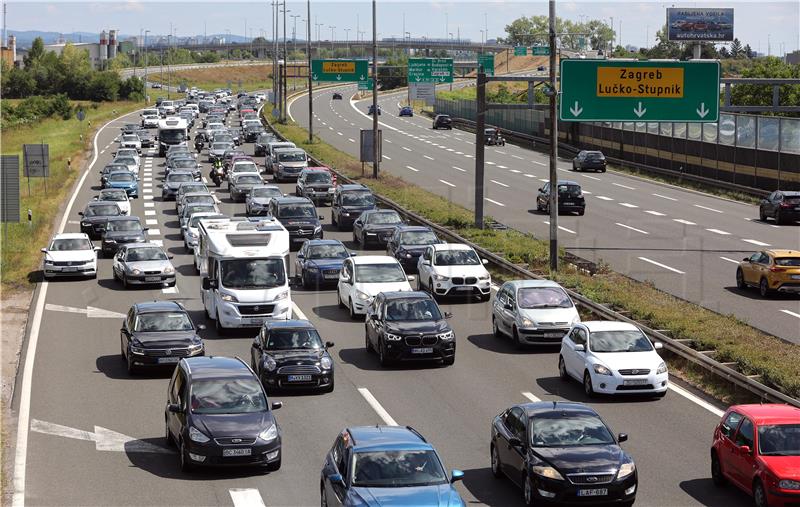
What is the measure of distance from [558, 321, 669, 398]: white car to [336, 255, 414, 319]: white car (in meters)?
9.03

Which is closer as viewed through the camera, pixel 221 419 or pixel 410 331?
pixel 221 419

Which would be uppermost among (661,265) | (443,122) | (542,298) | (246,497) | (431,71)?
(431,71)

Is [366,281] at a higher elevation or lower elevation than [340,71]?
lower

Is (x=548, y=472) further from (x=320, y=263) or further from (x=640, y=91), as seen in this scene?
(x=640, y=91)

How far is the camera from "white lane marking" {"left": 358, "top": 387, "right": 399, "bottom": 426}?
2375 centimetres

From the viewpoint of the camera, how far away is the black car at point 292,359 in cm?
2598

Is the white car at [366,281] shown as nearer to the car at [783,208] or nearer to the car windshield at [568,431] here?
the car windshield at [568,431]

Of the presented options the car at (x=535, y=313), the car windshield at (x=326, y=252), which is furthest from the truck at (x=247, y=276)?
the car windshield at (x=326, y=252)

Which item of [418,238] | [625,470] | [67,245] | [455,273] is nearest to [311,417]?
[625,470]

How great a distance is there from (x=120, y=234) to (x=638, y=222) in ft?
77.4

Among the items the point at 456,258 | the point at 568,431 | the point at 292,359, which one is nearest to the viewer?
the point at 568,431

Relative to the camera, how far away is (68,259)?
42375 millimetres

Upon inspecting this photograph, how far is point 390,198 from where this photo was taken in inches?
2398

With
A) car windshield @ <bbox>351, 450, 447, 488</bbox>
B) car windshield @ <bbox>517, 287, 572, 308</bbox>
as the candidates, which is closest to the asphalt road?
car windshield @ <bbox>517, 287, 572, 308</bbox>
